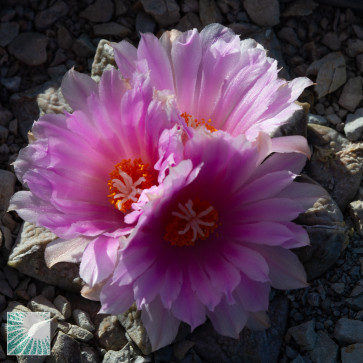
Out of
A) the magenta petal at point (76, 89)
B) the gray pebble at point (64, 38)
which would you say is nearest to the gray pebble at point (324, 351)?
the magenta petal at point (76, 89)

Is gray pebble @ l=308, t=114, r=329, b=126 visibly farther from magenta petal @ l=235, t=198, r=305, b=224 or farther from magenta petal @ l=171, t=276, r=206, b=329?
magenta petal @ l=171, t=276, r=206, b=329

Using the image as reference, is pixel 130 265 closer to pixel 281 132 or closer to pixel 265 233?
pixel 265 233

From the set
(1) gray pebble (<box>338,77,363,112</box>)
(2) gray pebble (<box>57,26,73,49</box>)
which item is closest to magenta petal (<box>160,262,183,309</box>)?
(1) gray pebble (<box>338,77,363,112</box>)

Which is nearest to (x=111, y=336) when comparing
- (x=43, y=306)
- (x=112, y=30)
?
(x=43, y=306)

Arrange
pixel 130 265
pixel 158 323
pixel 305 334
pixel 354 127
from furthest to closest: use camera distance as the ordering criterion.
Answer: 1. pixel 354 127
2. pixel 305 334
3. pixel 158 323
4. pixel 130 265

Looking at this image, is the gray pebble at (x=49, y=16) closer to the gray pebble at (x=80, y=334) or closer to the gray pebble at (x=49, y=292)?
the gray pebble at (x=49, y=292)

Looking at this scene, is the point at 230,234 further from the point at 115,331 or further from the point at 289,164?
the point at 115,331

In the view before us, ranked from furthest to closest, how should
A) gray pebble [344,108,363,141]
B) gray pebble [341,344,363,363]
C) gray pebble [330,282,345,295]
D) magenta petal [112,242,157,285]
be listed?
gray pebble [344,108,363,141], gray pebble [330,282,345,295], gray pebble [341,344,363,363], magenta petal [112,242,157,285]
